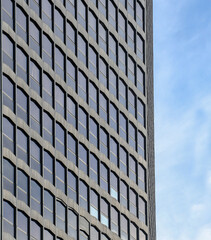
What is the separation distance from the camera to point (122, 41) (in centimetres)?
8162

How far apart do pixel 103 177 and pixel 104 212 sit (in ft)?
9.25

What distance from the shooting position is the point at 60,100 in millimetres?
69312

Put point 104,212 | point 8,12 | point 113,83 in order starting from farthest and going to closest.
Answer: point 113,83 → point 104,212 → point 8,12

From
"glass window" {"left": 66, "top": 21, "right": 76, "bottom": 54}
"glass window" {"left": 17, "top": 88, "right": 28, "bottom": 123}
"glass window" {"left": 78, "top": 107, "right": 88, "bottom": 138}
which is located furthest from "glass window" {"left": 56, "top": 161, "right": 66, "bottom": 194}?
"glass window" {"left": 66, "top": 21, "right": 76, "bottom": 54}

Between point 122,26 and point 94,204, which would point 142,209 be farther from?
point 122,26

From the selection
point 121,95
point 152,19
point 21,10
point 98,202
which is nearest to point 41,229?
point 98,202

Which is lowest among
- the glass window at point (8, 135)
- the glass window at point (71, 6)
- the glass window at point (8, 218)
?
the glass window at point (8, 218)

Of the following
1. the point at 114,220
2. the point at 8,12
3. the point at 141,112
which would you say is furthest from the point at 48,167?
the point at 141,112

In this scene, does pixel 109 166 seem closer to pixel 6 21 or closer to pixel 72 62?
pixel 72 62

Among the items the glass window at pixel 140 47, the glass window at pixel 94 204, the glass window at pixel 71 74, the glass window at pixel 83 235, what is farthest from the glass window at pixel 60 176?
the glass window at pixel 140 47

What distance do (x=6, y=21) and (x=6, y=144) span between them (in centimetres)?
836

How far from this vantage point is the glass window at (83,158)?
71.1m

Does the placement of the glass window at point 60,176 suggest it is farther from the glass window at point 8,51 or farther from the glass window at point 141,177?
the glass window at point 141,177

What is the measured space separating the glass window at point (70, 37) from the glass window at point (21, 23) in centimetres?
730
